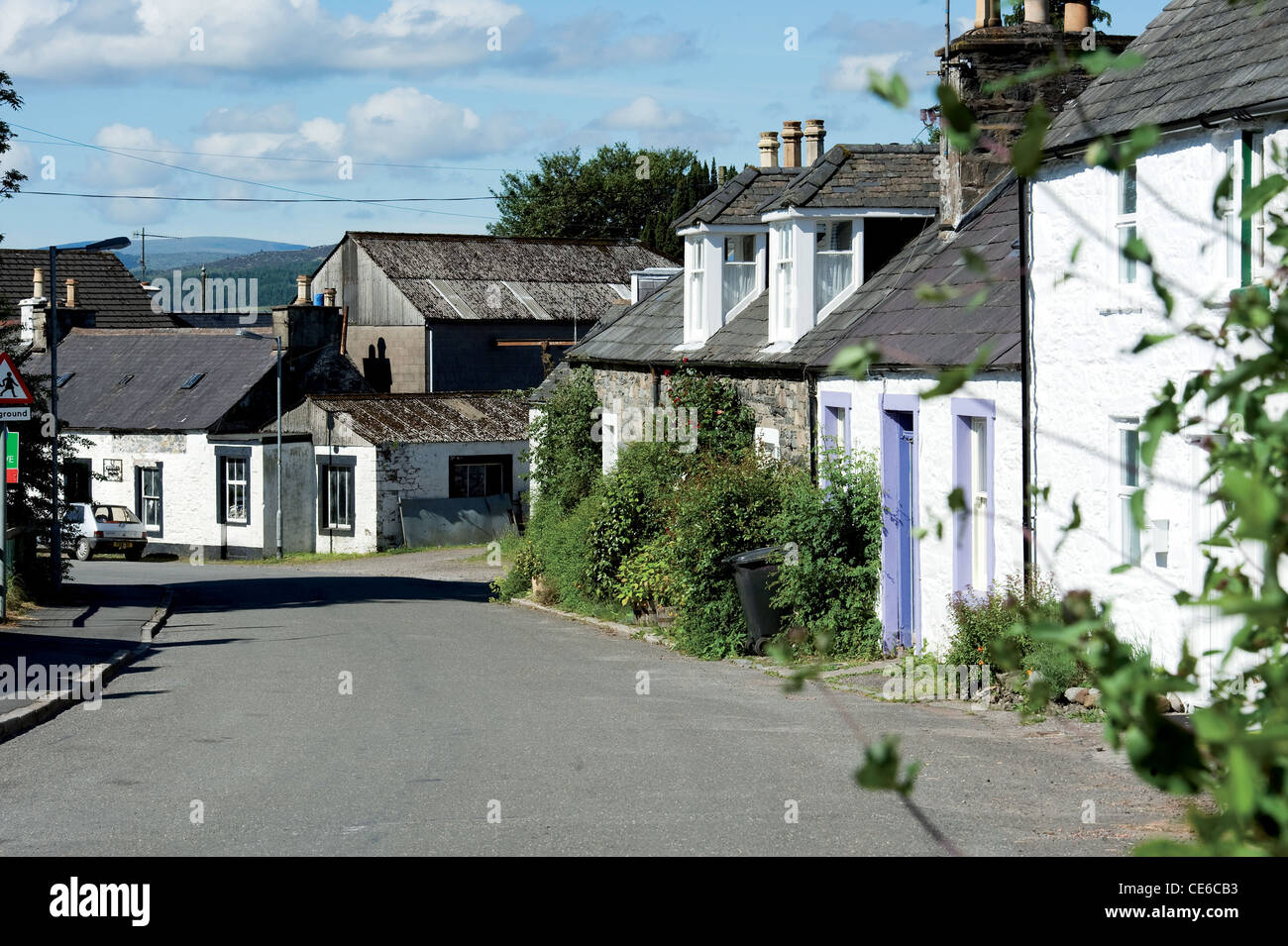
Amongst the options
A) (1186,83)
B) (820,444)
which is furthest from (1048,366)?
(820,444)

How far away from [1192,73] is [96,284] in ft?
200

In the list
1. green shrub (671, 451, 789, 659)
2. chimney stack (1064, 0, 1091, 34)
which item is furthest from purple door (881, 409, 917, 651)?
chimney stack (1064, 0, 1091, 34)

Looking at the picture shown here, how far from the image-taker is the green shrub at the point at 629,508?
21.5m

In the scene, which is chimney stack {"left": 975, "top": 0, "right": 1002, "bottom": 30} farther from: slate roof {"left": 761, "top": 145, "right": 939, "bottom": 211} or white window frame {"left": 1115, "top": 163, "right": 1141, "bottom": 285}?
white window frame {"left": 1115, "top": 163, "right": 1141, "bottom": 285}

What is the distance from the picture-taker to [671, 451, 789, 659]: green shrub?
1792 cm

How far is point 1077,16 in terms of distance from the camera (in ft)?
54.8

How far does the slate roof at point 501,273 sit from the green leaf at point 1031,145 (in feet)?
174

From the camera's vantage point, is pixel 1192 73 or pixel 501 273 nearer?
pixel 1192 73

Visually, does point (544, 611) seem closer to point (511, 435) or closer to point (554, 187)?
point (511, 435)

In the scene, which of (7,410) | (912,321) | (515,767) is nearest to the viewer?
(515,767)

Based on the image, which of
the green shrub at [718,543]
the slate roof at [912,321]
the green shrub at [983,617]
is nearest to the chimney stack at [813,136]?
the slate roof at [912,321]

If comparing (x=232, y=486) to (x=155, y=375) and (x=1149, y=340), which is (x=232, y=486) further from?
(x=1149, y=340)

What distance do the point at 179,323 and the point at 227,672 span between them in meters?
61.1

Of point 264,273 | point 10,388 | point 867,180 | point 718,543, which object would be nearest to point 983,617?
point 718,543
